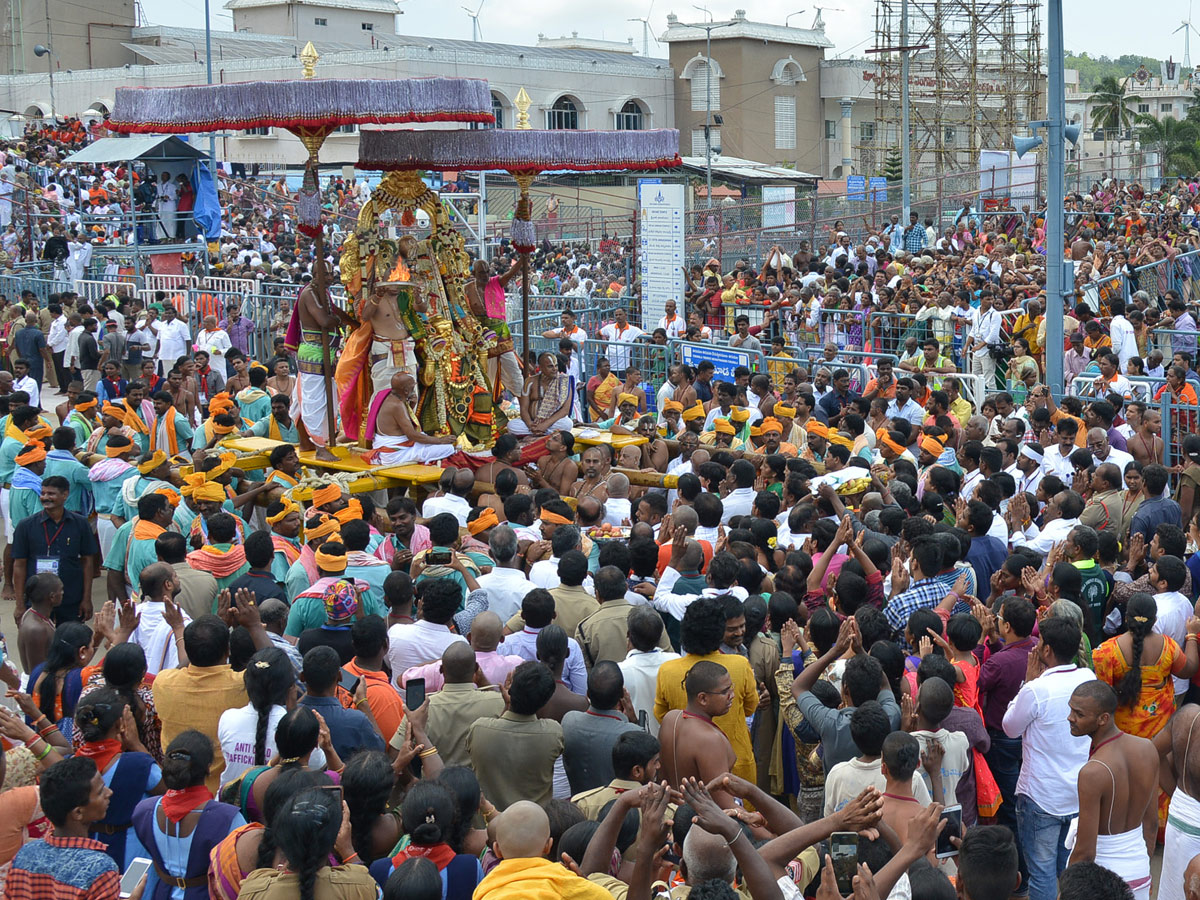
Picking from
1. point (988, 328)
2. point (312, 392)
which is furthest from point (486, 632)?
point (988, 328)

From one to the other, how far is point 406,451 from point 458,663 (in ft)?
18.5

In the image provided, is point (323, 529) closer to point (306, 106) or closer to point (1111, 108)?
point (306, 106)

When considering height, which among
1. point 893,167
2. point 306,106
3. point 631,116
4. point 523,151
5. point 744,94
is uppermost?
point 744,94

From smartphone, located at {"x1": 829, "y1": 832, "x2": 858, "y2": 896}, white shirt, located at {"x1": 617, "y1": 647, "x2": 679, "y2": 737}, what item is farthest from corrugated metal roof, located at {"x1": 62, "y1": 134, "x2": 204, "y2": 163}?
smartphone, located at {"x1": 829, "y1": 832, "x2": 858, "y2": 896}

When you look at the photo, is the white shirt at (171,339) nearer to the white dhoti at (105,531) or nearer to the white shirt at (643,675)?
the white dhoti at (105,531)

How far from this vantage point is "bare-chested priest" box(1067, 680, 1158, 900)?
4887 millimetres

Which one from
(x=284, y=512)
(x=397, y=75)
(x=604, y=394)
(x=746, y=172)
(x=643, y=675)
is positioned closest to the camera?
(x=643, y=675)

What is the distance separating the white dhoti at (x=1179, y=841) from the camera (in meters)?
4.72

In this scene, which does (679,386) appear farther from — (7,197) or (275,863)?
(7,197)

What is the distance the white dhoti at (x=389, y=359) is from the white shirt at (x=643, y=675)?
600 cm

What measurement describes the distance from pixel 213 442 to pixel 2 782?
22.6ft

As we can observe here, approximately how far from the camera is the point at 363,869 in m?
4.12

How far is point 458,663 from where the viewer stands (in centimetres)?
557

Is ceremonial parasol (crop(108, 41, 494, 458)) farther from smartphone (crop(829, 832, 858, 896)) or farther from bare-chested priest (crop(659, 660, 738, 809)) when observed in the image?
smartphone (crop(829, 832, 858, 896))
